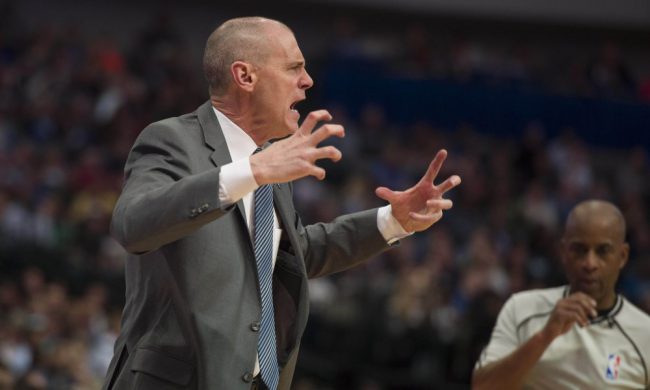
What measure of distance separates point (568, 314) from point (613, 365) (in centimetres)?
52

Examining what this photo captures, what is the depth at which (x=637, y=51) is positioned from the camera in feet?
60.5

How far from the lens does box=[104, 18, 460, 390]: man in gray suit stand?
308 centimetres

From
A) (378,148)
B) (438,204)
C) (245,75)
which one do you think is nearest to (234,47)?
(245,75)

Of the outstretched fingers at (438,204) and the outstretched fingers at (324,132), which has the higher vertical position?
the outstretched fingers at (324,132)

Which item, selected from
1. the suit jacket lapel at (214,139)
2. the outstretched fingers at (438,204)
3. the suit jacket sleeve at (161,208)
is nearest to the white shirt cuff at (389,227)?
the outstretched fingers at (438,204)

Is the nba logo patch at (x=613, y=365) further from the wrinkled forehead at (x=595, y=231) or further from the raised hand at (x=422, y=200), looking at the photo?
the raised hand at (x=422, y=200)

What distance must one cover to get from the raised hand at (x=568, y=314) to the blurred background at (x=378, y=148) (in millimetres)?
3412

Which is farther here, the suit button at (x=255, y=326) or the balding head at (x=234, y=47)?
the balding head at (x=234, y=47)

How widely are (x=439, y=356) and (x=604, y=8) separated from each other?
9.43m

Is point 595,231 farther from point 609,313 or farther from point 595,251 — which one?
point 609,313

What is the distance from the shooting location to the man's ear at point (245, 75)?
358 cm

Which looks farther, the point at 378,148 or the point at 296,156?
the point at 378,148

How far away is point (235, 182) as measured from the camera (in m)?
3.08

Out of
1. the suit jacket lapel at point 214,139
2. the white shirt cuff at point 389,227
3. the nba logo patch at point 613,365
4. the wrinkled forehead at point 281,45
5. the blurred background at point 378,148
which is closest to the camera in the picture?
the suit jacket lapel at point 214,139
